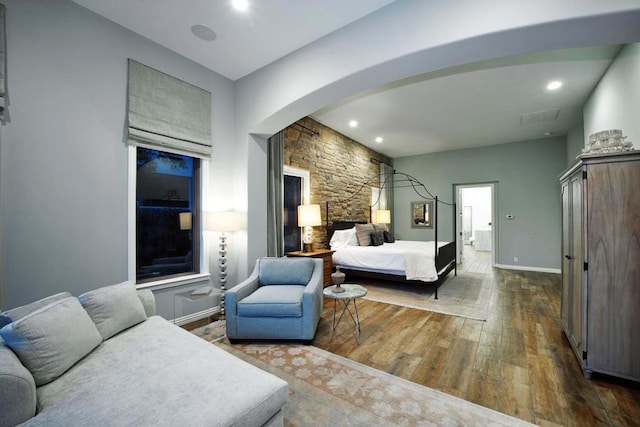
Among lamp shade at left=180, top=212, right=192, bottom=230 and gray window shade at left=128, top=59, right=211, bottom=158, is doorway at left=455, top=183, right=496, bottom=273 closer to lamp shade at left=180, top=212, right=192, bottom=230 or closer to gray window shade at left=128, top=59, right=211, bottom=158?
lamp shade at left=180, top=212, right=192, bottom=230

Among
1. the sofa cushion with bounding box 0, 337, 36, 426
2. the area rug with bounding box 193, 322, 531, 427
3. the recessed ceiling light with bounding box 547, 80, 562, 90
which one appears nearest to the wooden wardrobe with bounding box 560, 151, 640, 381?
the area rug with bounding box 193, 322, 531, 427

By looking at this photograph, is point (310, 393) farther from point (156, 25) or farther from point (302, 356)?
point (156, 25)

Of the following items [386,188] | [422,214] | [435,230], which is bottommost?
[435,230]

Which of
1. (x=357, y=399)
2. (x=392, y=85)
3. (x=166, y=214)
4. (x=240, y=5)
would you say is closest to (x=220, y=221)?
(x=166, y=214)

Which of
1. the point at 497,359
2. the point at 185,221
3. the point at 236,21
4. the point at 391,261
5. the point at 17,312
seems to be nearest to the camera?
the point at 17,312

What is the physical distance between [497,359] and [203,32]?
4.41m

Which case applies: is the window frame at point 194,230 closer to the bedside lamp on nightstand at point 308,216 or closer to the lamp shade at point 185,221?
the lamp shade at point 185,221

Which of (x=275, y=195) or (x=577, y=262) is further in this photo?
(x=275, y=195)

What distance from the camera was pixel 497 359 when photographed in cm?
248

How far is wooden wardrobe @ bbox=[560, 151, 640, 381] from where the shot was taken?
2055 mm

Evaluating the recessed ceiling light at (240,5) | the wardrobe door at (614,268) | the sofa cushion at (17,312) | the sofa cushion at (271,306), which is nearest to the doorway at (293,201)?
the sofa cushion at (271,306)

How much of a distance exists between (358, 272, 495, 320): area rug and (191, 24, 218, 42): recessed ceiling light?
4123 mm

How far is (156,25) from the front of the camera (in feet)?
8.92

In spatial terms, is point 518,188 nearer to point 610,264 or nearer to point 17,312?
point 610,264
